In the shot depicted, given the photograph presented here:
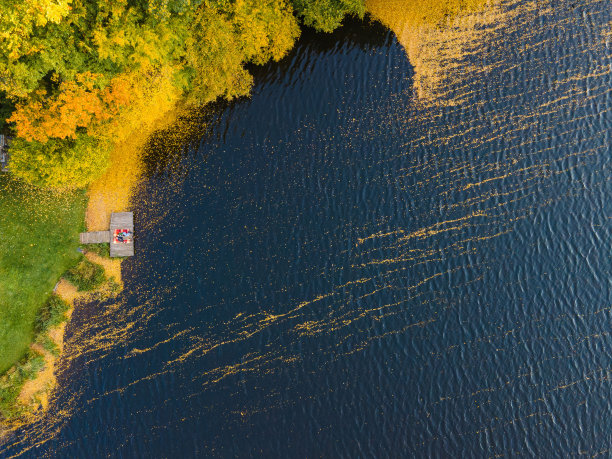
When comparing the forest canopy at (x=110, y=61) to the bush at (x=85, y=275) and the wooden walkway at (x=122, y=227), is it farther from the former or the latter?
the bush at (x=85, y=275)

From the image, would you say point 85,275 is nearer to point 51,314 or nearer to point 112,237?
point 112,237

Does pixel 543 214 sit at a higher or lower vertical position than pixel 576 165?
lower

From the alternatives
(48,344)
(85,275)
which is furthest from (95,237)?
(48,344)

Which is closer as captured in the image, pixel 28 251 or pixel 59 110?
pixel 59 110

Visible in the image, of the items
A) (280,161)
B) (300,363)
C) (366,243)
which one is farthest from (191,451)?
(280,161)

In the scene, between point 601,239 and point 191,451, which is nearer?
point 191,451

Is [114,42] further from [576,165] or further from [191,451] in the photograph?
[576,165]

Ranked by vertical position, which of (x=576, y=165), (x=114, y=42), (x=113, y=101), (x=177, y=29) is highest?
(x=177, y=29)
